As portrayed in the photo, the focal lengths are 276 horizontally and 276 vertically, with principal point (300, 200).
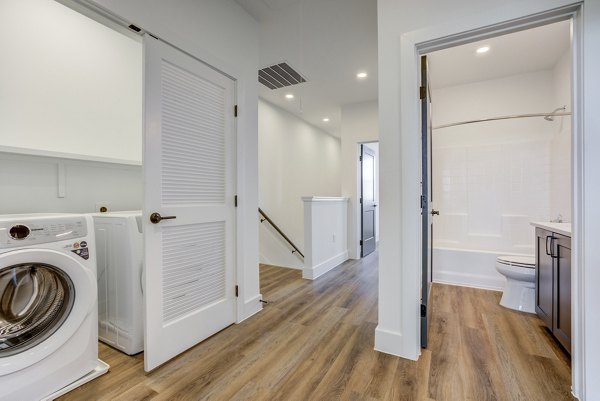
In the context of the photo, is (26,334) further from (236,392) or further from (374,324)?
(374,324)

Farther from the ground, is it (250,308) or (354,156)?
(354,156)

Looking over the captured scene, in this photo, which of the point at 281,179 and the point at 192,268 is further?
the point at 281,179

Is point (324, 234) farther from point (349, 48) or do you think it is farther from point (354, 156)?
point (349, 48)

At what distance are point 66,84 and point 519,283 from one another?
4.17 meters

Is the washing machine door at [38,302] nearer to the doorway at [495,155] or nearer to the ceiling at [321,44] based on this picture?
the ceiling at [321,44]

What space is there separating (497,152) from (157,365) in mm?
4130

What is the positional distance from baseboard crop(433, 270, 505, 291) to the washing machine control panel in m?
3.52

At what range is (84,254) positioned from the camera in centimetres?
155

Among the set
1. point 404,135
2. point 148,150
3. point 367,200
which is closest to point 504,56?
point 404,135

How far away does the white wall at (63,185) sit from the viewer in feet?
5.90

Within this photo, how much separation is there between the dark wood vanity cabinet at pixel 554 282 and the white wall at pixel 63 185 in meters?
3.26

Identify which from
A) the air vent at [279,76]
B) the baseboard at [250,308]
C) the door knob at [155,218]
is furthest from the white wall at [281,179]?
the door knob at [155,218]

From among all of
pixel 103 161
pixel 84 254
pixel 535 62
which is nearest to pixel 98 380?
pixel 84 254

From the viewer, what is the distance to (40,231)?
1392 millimetres
